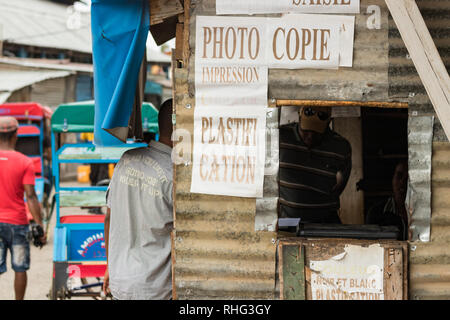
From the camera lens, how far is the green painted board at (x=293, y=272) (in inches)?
129

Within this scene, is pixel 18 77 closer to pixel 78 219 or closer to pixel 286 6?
pixel 78 219

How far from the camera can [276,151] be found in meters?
3.25

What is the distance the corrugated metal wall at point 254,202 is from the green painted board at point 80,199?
343 centimetres

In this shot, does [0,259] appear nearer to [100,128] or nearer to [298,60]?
[100,128]

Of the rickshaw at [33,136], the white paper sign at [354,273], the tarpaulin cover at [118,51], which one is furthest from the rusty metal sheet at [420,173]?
the rickshaw at [33,136]

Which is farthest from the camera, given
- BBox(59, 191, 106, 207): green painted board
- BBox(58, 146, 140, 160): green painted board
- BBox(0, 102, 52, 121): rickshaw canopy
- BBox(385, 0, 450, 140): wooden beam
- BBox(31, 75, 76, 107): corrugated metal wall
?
BBox(31, 75, 76, 107): corrugated metal wall

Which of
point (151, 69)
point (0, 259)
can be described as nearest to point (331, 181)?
point (0, 259)

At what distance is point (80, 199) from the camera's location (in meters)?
6.59

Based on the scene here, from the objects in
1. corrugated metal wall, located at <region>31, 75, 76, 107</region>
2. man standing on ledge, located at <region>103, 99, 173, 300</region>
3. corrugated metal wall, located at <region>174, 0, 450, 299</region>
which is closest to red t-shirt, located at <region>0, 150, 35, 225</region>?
man standing on ledge, located at <region>103, 99, 173, 300</region>

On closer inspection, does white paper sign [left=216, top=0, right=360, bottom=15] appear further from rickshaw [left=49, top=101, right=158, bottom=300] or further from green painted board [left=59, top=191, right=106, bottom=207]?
green painted board [left=59, top=191, right=106, bottom=207]

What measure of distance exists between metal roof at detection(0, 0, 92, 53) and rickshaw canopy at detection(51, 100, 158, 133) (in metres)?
19.6

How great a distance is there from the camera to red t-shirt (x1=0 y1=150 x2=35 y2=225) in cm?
624

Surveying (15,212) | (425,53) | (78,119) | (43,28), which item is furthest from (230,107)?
(43,28)

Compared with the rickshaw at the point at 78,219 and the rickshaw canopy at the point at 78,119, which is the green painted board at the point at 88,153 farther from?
the rickshaw canopy at the point at 78,119
